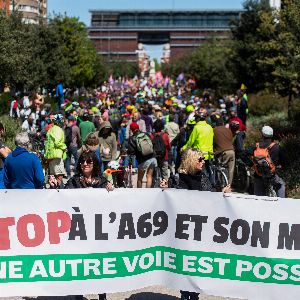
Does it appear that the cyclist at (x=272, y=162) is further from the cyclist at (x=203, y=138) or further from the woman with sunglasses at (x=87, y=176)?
the woman with sunglasses at (x=87, y=176)

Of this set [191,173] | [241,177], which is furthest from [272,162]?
[241,177]

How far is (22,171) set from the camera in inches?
287

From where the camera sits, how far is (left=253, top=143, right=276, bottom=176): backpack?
983cm

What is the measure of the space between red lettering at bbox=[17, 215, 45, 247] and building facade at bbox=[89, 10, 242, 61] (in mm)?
175928

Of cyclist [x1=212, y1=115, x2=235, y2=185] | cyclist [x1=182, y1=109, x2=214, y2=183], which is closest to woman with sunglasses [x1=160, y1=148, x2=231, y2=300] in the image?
cyclist [x1=182, y1=109, x2=214, y2=183]

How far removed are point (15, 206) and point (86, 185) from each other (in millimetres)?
883

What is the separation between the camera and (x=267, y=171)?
9.86 m

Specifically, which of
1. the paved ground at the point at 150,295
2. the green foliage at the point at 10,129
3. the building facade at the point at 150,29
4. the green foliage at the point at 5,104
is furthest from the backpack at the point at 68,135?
the building facade at the point at 150,29

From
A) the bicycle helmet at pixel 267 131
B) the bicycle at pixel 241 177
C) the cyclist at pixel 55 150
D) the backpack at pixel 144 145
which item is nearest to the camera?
the bicycle helmet at pixel 267 131

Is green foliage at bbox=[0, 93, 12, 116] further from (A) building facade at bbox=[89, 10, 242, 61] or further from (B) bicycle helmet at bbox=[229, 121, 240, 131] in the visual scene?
(A) building facade at bbox=[89, 10, 242, 61]

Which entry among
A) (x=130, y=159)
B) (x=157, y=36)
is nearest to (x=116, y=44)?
(x=157, y=36)

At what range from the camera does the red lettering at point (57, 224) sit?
6094 mm

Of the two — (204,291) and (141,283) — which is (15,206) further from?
(204,291)

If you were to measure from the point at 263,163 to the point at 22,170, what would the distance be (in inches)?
157
